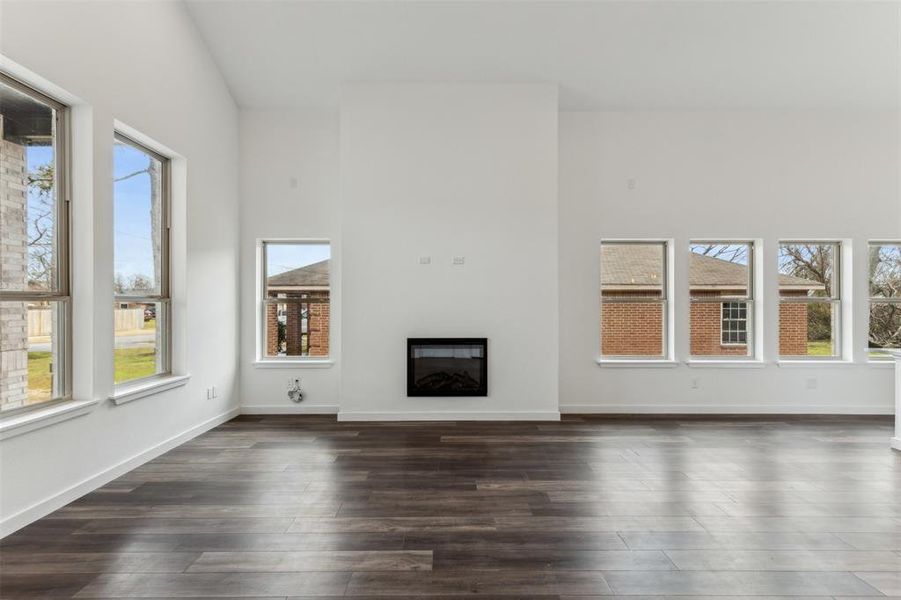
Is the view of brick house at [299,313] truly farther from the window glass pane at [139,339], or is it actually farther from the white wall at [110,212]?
the window glass pane at [139,339]

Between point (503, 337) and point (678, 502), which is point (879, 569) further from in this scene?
point (503, 337)

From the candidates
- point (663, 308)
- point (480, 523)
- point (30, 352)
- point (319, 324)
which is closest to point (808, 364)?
point (663, 308)

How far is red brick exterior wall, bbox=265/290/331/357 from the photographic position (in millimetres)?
5695

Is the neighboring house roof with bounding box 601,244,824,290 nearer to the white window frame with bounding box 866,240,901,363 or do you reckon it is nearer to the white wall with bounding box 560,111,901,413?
the white wall with bounding box 560,111,901,413

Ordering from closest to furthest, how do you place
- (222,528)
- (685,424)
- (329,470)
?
(222,528) < (329,470) < (685,424)

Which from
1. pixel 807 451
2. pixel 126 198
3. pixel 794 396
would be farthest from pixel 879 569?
pixel 126 198

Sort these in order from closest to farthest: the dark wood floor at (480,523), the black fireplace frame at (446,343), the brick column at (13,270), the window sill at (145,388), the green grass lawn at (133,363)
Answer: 1. the dark wood floor at (480,523)
2. the brick column at (13,270)
3. the window sill at (145,388)
4. the green grass lawn at (133,363)
5. the black fireplace frame at (446,343)

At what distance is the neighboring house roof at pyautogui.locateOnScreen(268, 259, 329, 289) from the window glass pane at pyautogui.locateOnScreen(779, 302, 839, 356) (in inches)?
214

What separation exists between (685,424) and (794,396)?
63.7 inches

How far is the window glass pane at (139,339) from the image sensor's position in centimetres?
375

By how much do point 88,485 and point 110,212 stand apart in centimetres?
187

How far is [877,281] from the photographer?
224 inches

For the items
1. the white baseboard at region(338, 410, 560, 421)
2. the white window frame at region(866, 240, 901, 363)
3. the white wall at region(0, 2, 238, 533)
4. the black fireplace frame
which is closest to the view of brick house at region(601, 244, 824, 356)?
the white window frame at region(866, 240, 901, 363)

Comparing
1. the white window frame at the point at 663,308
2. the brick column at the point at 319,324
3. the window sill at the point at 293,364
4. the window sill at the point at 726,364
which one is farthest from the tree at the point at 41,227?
the window sill at the point at 726,364
